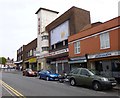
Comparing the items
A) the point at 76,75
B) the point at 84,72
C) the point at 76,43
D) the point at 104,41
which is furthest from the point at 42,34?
the point at 84,72

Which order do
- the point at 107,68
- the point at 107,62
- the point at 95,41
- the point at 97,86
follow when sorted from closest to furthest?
1. the point at 97,86
2. the point at 107,62
3. the point at 107,68
4. the point at 95,41

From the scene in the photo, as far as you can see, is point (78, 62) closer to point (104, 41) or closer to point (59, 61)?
point (104, 41)

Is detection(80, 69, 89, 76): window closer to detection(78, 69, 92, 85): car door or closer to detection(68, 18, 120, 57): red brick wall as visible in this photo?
detection(78, 69, 92, 85): car door

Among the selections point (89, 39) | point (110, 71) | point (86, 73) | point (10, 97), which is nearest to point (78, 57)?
point (89, 39)

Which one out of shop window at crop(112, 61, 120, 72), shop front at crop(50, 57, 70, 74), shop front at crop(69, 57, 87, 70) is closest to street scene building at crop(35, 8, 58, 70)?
shop front at crop(50, 57, 70, 74)

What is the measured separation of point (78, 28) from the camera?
33.8 meters

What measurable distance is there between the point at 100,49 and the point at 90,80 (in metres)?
6.93

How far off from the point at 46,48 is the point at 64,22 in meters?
8.74

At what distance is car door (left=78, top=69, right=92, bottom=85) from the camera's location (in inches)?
634

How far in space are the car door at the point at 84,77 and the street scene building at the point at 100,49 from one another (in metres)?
1.23

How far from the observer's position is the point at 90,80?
15.9 m

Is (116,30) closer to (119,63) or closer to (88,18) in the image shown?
(119,63)

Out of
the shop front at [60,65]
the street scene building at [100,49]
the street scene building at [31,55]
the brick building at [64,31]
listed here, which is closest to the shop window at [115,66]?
the street scene building at [100,49]

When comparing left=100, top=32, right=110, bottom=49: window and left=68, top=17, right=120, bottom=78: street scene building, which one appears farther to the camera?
left=100, top=32, right=110, bottom=49: window
